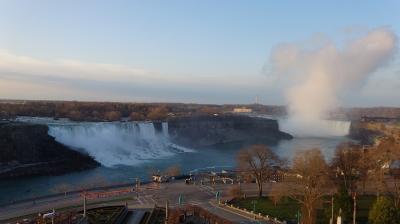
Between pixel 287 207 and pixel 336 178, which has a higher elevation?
pixel 336 178

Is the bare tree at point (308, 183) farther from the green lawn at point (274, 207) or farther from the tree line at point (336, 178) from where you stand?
the green lawn at point (274, 207)

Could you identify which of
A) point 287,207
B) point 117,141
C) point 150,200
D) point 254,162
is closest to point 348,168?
point 287,207

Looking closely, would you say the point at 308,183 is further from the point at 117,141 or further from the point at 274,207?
the point at 117,141

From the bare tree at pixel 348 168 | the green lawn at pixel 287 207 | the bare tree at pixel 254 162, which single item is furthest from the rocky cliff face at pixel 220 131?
the green lawn at pixel 287 207

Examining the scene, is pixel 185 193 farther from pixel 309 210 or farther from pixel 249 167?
pixel 309 210

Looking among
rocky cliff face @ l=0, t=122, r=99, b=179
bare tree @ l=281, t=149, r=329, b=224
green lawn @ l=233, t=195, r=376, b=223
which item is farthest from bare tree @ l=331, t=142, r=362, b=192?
rocky cliff face @ l=0, t=122, r=99, b=179

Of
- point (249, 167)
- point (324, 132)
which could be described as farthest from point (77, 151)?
point (324, 132)
